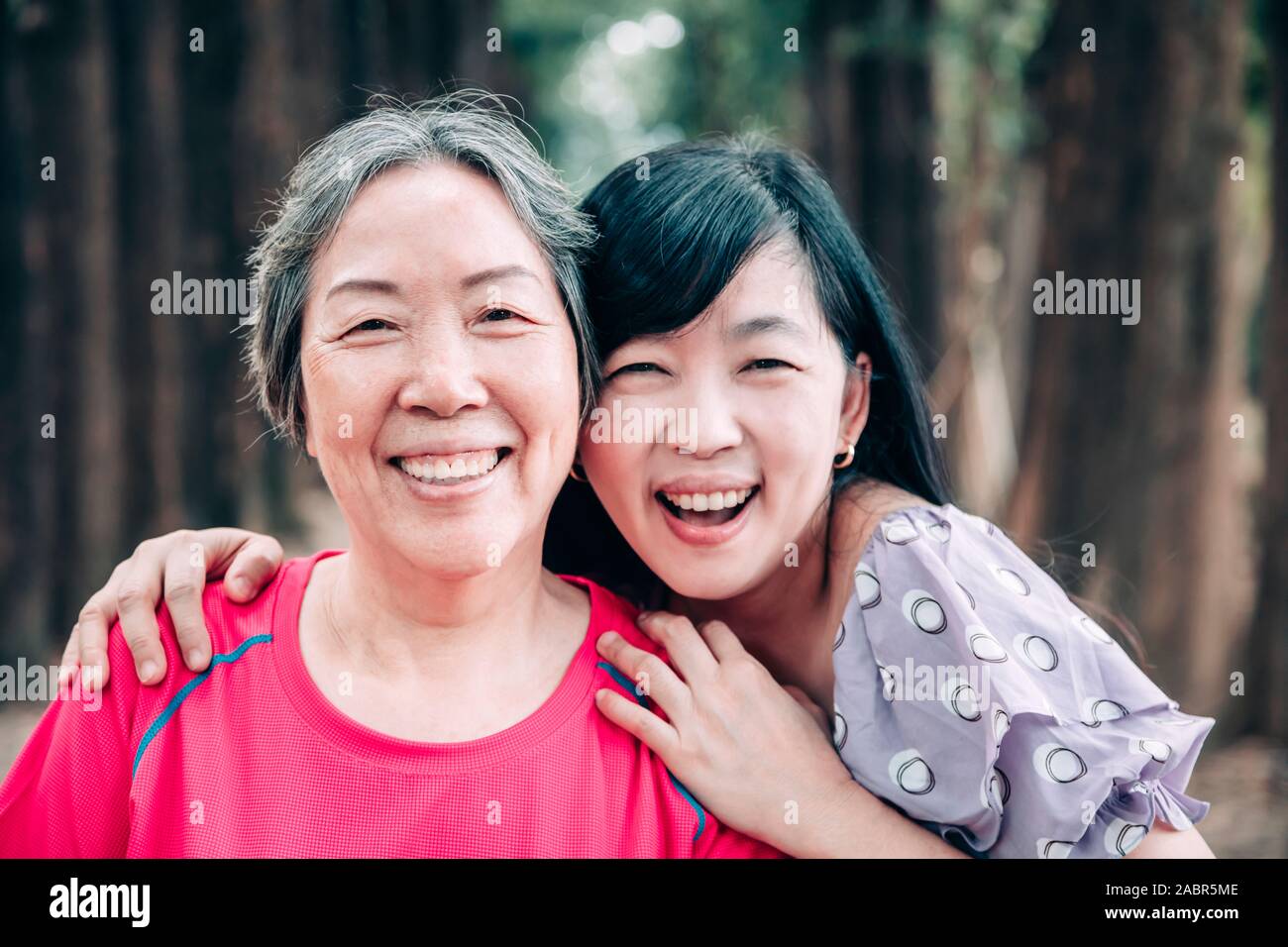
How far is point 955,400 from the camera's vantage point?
345 inches

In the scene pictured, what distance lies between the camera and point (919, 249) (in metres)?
8.04

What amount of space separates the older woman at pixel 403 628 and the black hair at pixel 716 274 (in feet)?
0.52

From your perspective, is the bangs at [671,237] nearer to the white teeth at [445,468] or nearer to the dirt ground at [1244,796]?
the white teeth at [445,468]

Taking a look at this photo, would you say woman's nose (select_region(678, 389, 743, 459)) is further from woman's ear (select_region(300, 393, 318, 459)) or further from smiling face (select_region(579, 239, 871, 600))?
woman's ear (select_region(300, 393, 318, 459))

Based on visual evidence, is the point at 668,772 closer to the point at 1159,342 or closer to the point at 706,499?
the point at 706,499

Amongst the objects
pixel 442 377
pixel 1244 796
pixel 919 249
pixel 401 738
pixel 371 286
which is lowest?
pixel 1244 796

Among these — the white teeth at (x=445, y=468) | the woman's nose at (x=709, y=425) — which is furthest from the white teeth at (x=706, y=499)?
the white teeth at (x=445, y=468)

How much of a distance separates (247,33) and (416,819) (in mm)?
7474

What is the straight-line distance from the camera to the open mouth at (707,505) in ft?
7.59

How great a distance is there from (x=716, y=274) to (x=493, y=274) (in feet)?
1.50

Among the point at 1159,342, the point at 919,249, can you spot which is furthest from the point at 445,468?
the point at 919,249

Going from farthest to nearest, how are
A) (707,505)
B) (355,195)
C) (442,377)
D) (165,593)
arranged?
(707,505) → (165,593) → (355,195) → (442,377)
